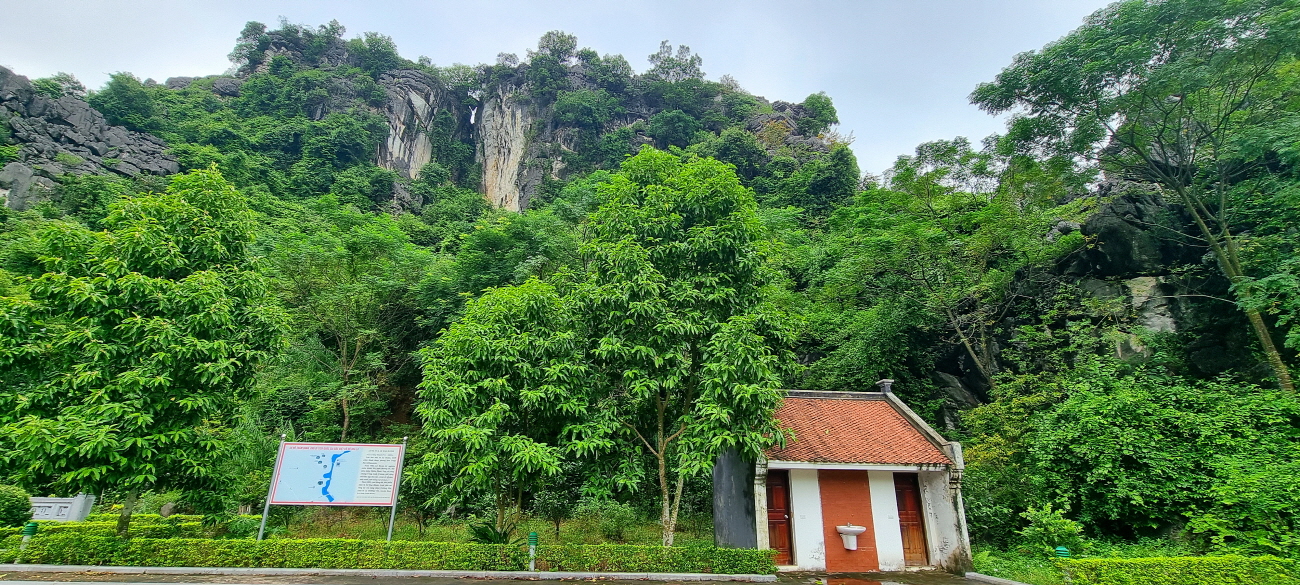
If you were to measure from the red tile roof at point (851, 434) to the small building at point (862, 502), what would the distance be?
26 mm

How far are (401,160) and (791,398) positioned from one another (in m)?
46.1

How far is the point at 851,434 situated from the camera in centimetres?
1111

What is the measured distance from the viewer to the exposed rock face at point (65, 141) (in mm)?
29719

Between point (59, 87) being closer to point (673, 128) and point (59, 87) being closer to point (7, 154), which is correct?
point (7, 154)

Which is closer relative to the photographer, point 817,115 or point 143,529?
point 143,529

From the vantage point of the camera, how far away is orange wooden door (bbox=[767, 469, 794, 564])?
1004 cm

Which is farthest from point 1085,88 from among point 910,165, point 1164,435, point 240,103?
point 240,103

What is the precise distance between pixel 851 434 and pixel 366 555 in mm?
9380

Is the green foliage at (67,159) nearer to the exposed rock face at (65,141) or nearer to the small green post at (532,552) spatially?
the exposed rock face at (65,141)

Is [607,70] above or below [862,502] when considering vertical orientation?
above

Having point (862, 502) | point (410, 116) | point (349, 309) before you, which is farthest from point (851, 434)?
point (410, 116)

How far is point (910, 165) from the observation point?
16.6 metres

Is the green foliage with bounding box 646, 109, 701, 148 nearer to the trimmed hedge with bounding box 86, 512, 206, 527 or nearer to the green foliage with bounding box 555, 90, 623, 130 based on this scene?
the green foliage with bounding box 555, 90, 623, 130

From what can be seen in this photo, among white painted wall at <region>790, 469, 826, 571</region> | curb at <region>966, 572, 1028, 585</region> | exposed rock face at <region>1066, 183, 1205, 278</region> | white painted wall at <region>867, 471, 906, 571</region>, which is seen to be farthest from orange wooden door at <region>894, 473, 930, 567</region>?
exposed rock face at <region>1066, 183, 1205, 278</region>
